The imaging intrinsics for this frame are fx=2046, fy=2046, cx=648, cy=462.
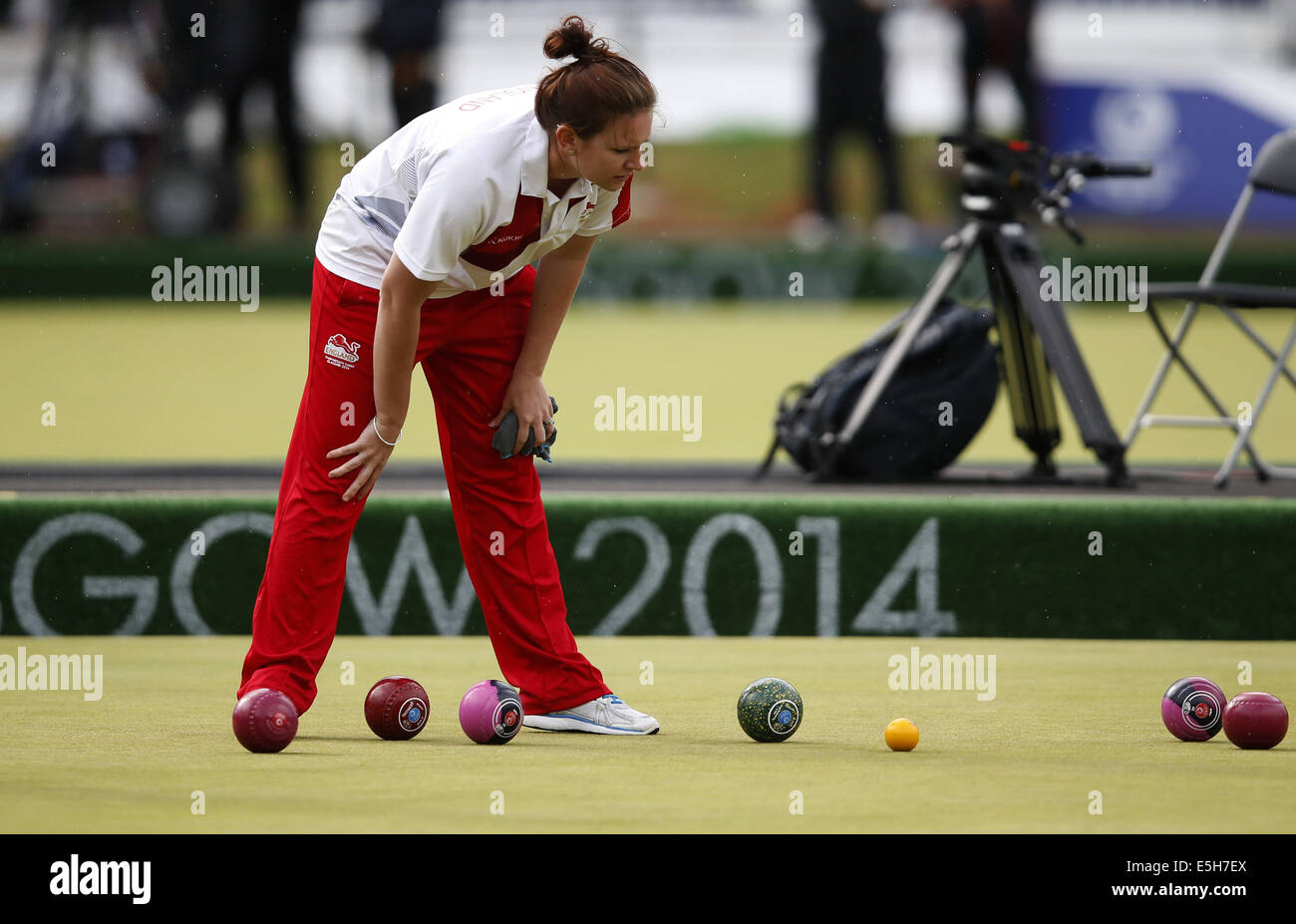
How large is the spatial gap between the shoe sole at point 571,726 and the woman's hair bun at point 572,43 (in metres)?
1.29

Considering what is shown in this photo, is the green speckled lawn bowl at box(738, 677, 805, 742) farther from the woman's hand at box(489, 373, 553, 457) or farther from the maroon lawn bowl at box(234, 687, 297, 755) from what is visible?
the maroon lawn bowl at box(234, 687, 297, 755)

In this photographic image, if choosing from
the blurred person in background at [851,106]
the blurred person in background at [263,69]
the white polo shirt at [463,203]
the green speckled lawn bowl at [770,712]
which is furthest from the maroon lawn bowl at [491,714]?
the blurred person in background at [263,69]

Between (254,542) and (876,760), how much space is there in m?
2.19

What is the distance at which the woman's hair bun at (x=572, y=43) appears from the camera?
3.59m

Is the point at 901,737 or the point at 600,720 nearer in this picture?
the point at 901,737

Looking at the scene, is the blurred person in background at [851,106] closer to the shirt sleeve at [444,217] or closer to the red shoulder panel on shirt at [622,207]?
the red shoulder panel on shirt at [622,207]

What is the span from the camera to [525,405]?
3.94m

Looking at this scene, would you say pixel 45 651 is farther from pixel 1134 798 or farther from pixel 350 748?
pixel 1134 798

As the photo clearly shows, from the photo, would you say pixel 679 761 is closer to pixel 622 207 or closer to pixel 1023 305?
pixel 622 207

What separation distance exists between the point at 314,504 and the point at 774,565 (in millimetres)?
1777

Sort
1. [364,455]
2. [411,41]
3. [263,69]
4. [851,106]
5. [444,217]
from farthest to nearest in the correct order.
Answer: [263,69]
[851,106]
[411,41]
[364,455]
[444,217]

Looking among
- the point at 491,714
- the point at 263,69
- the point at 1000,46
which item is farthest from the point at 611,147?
the point at 263,69

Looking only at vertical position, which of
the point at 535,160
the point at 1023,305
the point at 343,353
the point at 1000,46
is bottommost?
the point at 343,353

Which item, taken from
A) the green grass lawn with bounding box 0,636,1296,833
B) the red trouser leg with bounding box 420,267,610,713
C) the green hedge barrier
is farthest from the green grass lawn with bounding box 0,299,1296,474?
the red trouser leg with bounding box 420,267,610,713
